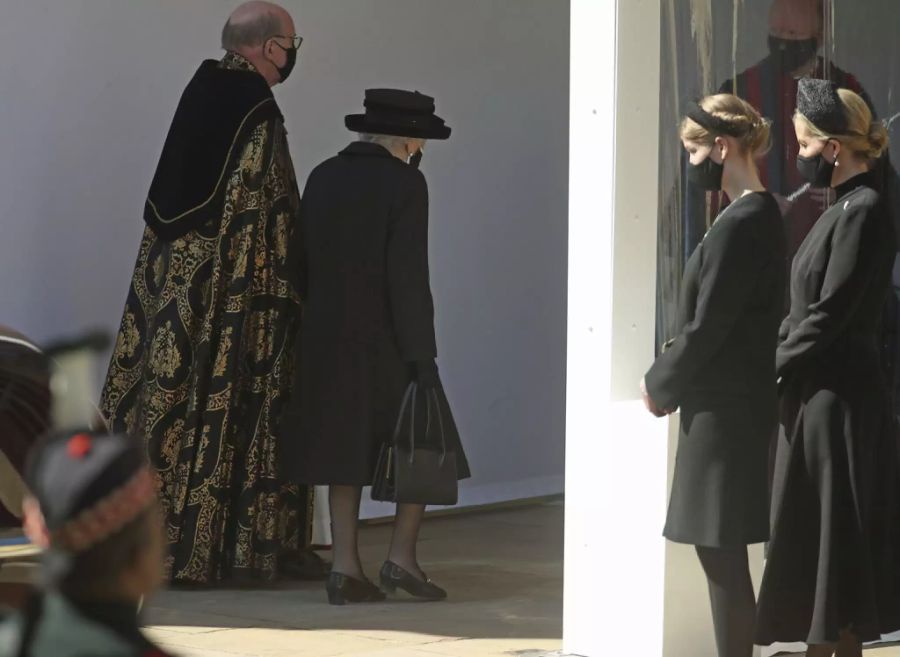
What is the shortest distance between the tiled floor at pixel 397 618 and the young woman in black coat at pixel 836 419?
42.7 inches

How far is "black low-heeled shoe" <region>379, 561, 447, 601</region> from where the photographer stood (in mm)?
6035

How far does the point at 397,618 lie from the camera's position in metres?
5.69

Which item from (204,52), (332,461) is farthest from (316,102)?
(332,461)

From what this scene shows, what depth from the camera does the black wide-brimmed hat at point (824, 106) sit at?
432cm

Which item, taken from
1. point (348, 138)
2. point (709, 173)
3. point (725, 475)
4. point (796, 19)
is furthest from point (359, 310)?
point (348, 138)

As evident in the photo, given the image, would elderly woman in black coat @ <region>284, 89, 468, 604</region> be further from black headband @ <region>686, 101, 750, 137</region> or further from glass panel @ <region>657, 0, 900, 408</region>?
black headband @ <region>686, 101, 750, 137</region>

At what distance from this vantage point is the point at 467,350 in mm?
8586

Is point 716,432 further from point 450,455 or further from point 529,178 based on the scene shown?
point 529,178

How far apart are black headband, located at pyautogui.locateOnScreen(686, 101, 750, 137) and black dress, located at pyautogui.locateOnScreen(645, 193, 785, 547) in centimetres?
17

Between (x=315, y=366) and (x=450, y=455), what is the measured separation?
0.55 m

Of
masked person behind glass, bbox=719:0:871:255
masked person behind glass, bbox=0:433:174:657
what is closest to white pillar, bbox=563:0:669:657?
masked person behind glass, bbox=719:0:871:255

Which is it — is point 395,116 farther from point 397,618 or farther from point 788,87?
point 397,618

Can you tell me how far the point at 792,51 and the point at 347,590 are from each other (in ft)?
7.39

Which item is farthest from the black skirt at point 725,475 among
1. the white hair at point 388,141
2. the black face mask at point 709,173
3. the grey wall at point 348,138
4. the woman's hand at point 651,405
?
the grey wall at point 348,138
